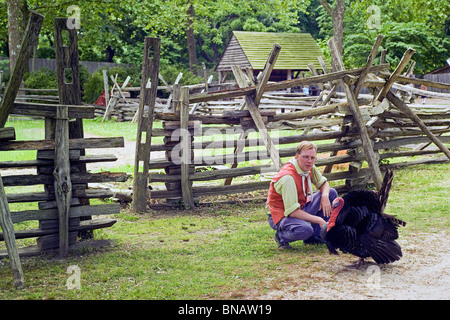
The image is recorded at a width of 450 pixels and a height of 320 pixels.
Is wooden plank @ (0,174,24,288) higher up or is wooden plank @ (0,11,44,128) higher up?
wooden plank @ (0,11,44,128)

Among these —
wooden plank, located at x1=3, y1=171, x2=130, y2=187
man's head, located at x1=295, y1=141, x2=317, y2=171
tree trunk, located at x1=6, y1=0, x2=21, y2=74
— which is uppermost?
tree trunk, located at x1=6, y1=0, x2=21, y2=74

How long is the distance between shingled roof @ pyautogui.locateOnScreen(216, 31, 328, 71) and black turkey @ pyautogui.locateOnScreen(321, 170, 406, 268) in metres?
28.5

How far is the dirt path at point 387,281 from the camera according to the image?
518cm

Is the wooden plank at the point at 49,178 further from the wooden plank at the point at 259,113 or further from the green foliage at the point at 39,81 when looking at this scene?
the green foliage at the point at 39,81

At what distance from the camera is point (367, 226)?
18.9 feet

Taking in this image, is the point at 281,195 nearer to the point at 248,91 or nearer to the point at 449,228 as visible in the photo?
the point at 449,228

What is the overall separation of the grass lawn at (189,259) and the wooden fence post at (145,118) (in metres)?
0.34

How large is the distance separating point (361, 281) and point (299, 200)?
1.30 meters

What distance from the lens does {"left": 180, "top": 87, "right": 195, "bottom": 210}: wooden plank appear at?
921 centimetres

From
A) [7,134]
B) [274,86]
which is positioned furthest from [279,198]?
[274,86]

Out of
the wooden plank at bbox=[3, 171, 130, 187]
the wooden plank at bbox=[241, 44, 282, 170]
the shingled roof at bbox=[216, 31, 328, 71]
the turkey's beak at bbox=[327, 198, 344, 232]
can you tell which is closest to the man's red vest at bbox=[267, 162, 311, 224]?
the turkey's beak at bbox=[327, 198, 344, 232]

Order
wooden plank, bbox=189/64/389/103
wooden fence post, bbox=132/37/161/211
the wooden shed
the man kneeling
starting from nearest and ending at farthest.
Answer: the man kneeling, wooden fence post, bbox=132/37/161/211, wooden plank, bbox=189/64/389/103, the wooden shed

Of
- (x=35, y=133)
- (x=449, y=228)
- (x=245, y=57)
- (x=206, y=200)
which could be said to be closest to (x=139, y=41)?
(x=245, y=57)

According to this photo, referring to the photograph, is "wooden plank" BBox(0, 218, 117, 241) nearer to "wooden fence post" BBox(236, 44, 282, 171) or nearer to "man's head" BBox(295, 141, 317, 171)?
"man's head" BBox(295, 141, 317, 171)
